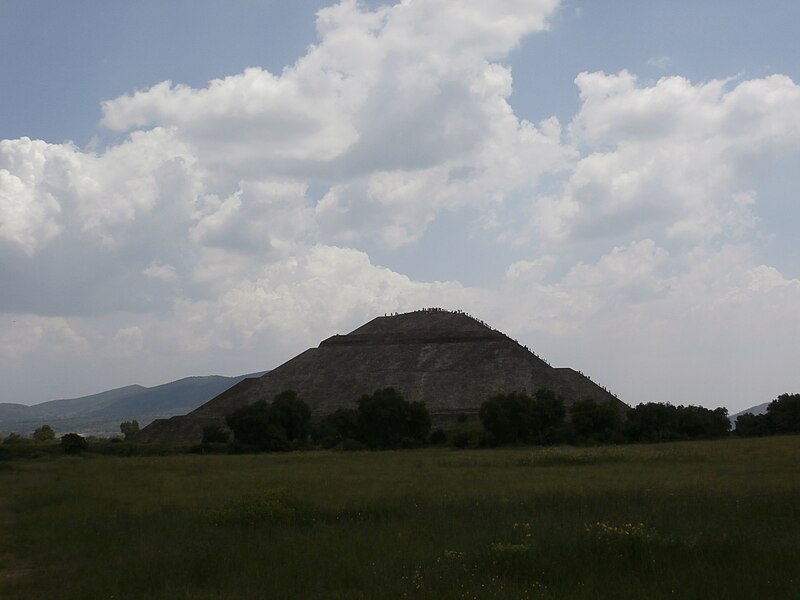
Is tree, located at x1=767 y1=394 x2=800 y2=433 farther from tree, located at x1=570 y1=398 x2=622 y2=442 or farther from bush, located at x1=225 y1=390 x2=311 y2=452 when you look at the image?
bush, located at x1=225 y1=390 x2=311 y2=452

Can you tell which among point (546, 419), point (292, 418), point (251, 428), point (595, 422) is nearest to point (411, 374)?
point (292, 418)

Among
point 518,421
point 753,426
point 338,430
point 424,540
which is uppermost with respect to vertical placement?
point 518,421

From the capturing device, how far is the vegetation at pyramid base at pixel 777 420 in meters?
83.5

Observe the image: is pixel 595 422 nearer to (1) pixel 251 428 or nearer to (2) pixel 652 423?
(2) pixel 652 423

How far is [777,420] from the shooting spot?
84.4 m

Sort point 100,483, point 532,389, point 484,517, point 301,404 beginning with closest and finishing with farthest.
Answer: point 484,517
point 100,483
point 301,404
point 532,389

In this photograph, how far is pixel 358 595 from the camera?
542 inches

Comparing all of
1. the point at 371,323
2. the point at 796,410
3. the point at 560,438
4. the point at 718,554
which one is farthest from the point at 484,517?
the point at 371,323

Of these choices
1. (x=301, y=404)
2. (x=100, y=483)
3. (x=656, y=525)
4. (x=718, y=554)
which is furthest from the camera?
(x=301, y=404)

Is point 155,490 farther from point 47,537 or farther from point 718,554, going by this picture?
point 718,554

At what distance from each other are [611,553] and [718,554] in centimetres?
198

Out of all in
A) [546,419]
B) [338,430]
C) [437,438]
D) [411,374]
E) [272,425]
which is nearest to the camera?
[546,419]

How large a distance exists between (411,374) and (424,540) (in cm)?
11970

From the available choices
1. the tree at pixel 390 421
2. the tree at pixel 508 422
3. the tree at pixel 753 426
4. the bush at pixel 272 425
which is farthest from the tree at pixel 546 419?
the bush at pixel 272 425
